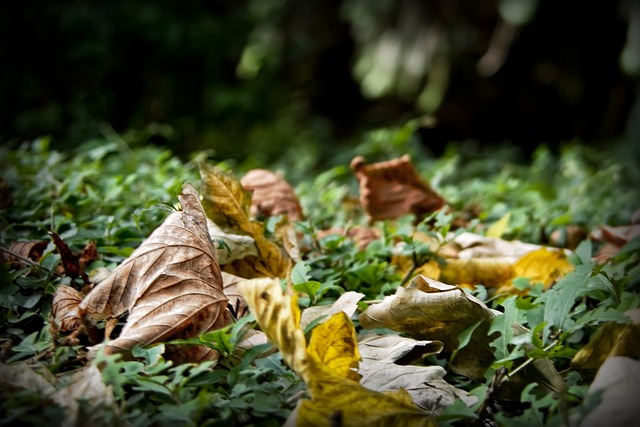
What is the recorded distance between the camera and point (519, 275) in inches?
61.5

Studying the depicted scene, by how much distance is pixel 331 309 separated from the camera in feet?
3.83

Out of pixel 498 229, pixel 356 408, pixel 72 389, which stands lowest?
pixel 498 229

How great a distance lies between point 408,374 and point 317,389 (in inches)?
8.9

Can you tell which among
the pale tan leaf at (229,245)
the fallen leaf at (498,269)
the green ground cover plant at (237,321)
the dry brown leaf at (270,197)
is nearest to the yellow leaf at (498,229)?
the green ground cover plant at (237,321)

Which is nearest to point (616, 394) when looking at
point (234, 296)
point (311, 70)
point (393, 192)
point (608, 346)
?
point (608, 346)

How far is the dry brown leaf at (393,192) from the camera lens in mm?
2090

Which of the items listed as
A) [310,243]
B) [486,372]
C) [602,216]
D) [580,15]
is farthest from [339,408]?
[580,15]

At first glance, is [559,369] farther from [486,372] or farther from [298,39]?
[298,39]

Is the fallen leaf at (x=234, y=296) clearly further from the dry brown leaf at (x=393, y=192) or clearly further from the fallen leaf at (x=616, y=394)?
the dry brown leaf at (x=393, y=192)

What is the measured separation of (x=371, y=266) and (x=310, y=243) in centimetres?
22

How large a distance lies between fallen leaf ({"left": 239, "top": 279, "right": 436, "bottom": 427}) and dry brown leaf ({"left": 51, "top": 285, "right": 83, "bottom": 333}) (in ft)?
1.22

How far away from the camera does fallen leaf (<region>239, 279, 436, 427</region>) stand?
90 cm

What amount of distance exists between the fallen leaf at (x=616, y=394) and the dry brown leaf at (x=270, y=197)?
107 centimetres

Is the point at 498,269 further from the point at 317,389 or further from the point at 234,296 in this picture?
the point at 317,389
